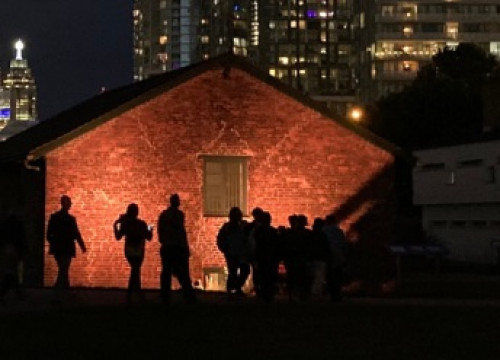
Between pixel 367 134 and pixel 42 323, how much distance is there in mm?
16057

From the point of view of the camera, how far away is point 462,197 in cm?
5647

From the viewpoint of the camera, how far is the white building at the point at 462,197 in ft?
176

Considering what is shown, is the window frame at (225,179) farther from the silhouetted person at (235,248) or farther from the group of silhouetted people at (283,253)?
the silhouetted person at (235,248)

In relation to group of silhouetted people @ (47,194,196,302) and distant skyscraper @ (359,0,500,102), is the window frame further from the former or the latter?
distant skyscraper @ (359,0,500,102)

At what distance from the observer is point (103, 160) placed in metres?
28.8

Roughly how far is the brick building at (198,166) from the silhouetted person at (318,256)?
24.7ft

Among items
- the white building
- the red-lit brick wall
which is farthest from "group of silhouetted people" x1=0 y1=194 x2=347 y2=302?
the white building

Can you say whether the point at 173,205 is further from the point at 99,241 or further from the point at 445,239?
the point at 445,239

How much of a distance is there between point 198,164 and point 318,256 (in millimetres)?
8154

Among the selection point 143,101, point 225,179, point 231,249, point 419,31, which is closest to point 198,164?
point 225,179

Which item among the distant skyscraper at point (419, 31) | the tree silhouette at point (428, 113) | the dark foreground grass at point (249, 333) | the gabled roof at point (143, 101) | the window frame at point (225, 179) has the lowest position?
the dark foreground grass at point (249, 333)

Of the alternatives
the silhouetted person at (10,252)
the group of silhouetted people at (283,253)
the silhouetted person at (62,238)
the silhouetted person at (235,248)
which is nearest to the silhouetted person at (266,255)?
the group of silhouetted people at (283,253)

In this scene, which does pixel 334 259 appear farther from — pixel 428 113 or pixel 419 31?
pixel 419 31

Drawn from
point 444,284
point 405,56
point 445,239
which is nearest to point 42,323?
point 444,284
